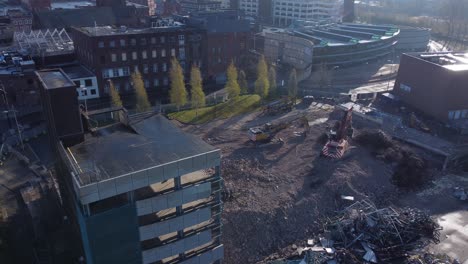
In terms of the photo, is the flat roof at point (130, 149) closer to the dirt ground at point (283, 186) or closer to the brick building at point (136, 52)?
the dirt ground at point (283, 186)

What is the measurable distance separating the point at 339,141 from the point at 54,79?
30.4m

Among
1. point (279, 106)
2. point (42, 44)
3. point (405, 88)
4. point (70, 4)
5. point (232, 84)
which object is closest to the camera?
point (279, 106)

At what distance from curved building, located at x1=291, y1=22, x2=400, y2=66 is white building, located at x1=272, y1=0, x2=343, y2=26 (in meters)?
23.5

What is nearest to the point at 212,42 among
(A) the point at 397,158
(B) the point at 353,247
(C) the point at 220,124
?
(C) the point at 220,124

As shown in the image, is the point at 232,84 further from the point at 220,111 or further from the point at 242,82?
the point at 220,111

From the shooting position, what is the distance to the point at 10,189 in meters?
31.5

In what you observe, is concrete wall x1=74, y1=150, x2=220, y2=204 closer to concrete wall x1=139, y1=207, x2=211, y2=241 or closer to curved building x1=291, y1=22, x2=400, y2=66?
concrete wall x1=139, y1=207, x2=211, y2=241

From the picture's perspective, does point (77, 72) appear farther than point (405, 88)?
No

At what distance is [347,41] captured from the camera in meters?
84.6

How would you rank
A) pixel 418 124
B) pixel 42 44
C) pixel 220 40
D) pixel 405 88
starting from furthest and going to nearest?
pixel 220 40, pixel 42 44, pixel 405 88, pixel 418 124

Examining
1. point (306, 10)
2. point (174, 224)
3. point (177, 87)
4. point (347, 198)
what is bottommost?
point (347, 198)

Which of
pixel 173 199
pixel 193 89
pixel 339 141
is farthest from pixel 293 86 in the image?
pixel 173 199

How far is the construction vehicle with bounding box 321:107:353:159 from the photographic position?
40.8m

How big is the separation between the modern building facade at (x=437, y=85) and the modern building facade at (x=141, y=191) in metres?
41.9
